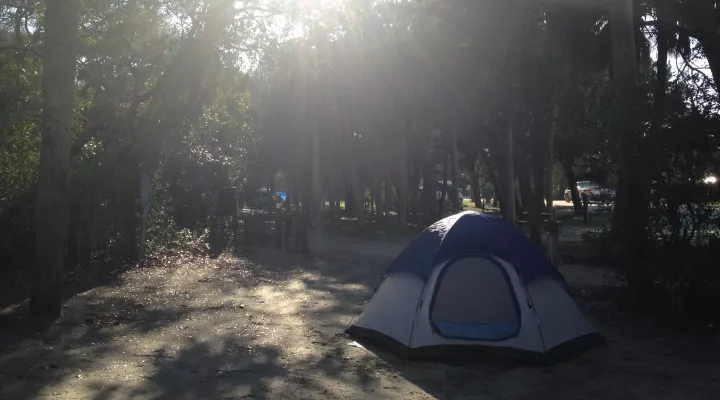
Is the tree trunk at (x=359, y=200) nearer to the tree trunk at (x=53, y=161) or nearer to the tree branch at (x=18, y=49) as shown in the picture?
the tree branch at (x=18, y=49)

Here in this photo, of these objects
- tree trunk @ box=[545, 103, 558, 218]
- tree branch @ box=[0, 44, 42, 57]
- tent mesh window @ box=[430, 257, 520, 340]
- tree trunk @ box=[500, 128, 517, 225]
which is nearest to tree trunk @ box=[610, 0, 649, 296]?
tent mesh window @ box=[430, 257, 520, 340]

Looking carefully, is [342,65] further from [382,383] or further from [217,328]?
[382,383]

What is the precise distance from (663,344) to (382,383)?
4218 millimetres

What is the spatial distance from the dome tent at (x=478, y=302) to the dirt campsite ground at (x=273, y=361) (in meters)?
0.28

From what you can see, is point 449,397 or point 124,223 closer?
point 449,397

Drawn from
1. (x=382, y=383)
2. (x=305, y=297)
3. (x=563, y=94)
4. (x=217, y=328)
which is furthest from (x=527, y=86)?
(x=382, y=383)

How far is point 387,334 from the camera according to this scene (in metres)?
9.45

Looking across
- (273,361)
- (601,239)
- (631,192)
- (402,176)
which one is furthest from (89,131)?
(402,176)

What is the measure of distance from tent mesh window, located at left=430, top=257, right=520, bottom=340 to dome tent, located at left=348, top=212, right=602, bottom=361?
0.04 ft

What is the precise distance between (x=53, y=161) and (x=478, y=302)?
6360mm

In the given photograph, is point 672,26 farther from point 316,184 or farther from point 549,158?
point 316,184

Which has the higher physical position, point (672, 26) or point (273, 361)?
point (672, 26)

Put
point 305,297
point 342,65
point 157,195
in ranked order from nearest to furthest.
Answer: point 305,297 < point 157,195 < point 342,65

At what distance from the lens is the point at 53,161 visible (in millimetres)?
10547
